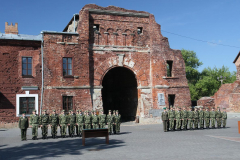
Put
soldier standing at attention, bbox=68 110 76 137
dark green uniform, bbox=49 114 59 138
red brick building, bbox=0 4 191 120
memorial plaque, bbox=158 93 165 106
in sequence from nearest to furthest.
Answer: dark green uniform, bbox=49 114 59 138 → soldier standing at attention, bbox=68 110 76 137 → red brick building, bbox=0 4 191 120 → memorial plaque, bbox=158 93 165 106

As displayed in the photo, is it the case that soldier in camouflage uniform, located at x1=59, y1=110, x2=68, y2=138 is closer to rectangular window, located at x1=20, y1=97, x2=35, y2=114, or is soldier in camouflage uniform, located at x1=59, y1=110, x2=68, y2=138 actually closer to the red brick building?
the red brick building

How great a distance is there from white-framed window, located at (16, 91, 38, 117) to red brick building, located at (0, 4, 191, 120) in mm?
170

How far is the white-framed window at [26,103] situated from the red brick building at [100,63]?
170mm

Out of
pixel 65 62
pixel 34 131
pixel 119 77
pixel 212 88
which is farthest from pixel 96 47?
pixel 212 88

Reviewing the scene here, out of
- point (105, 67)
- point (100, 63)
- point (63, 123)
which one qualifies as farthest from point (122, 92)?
point (63, 123)

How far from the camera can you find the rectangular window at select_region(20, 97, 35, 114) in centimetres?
2217

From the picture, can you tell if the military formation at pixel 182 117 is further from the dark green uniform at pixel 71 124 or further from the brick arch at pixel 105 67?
the brick arch at pixel 105 67

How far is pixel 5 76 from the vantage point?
2197 cm

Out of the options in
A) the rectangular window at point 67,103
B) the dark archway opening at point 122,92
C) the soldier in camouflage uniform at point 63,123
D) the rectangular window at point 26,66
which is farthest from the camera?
the dark archway opening at point 122,92

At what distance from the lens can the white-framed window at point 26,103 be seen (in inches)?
864

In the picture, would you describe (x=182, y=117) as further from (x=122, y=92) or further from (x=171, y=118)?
(x=122, y=92)

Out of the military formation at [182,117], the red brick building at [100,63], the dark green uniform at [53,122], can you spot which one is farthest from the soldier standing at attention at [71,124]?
the red brick building at [100,63]

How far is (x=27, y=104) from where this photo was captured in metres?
22.3

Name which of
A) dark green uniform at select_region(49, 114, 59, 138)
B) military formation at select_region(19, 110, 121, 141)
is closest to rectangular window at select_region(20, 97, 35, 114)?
military formation at select_region(19, 110, 121, 141)
